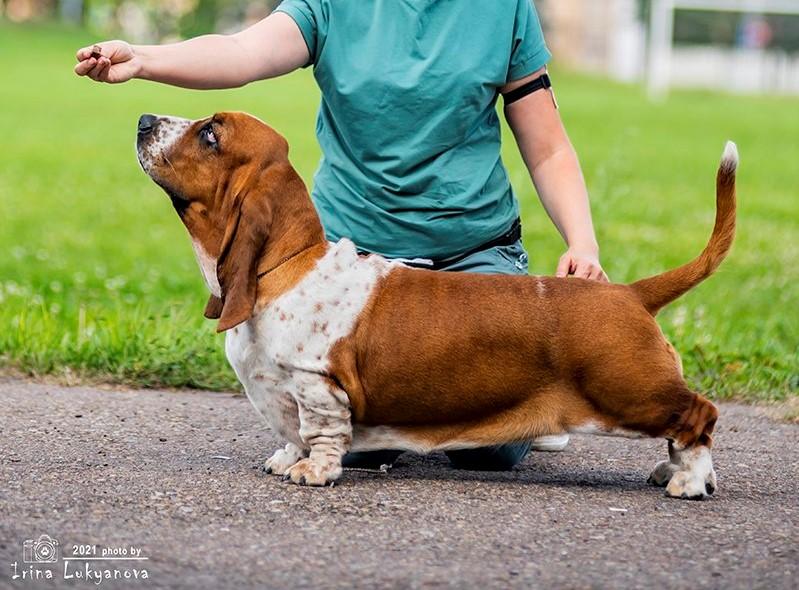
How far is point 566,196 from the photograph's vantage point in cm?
464

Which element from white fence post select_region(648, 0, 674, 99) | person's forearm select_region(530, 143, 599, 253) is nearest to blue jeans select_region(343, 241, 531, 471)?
person's forearm select_region(530, 143, 599, 253)

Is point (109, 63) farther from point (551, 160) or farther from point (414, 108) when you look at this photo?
point (551, 160)

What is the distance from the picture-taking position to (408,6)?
460 cm

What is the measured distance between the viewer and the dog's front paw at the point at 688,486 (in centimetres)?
398

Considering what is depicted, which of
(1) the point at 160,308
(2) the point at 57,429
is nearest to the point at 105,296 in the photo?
(1) the point at 160,308

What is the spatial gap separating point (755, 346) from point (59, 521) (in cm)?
393

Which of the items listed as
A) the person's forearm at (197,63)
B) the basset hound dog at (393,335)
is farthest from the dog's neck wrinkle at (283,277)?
the person's forearm at (197,63)

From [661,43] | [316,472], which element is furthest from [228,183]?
[661,43]

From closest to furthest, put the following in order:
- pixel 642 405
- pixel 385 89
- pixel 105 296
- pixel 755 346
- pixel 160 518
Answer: pixel 160 518 → pixel 642 405 → pixel 385 89 → pixel 755 346 → pixel 105 296

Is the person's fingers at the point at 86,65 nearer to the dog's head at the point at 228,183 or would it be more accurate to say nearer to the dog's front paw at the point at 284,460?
the dog's head at the point at 228,183

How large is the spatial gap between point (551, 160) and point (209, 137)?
1302mm

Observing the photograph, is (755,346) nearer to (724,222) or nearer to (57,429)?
(724,222)

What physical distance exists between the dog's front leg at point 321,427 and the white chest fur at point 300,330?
0.03 meters

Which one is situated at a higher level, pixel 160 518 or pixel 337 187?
pixel 337 187
